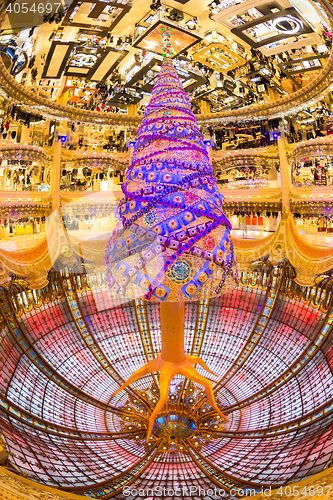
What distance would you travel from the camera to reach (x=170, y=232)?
149 cm

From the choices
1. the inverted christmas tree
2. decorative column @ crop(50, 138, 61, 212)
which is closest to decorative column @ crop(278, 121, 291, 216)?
the inverted christmas tree

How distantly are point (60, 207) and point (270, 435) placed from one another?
4.63 meters

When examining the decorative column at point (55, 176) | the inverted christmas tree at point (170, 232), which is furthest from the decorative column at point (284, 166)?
the decorative column at point (55, 176)

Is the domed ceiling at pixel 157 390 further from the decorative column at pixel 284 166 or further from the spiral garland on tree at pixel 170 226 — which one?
the decorative column at pixel 284 166

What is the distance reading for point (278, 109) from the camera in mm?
4371

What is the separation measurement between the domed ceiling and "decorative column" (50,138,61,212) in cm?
234

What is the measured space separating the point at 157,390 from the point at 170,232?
5.36 feet

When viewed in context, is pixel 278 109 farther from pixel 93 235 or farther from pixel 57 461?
pixel 57 461

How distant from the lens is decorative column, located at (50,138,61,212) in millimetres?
4816

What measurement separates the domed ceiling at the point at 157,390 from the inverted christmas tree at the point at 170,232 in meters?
0.40

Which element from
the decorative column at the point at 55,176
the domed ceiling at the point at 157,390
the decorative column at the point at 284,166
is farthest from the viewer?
the decorative column at the point at 284,166

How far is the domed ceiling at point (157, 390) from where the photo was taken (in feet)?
4.69

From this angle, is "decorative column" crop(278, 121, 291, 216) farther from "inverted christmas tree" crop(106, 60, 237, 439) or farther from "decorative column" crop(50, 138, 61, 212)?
"decorative column" crop(50, 138, 61, 212)

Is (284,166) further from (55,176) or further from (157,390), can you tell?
(157,390)
